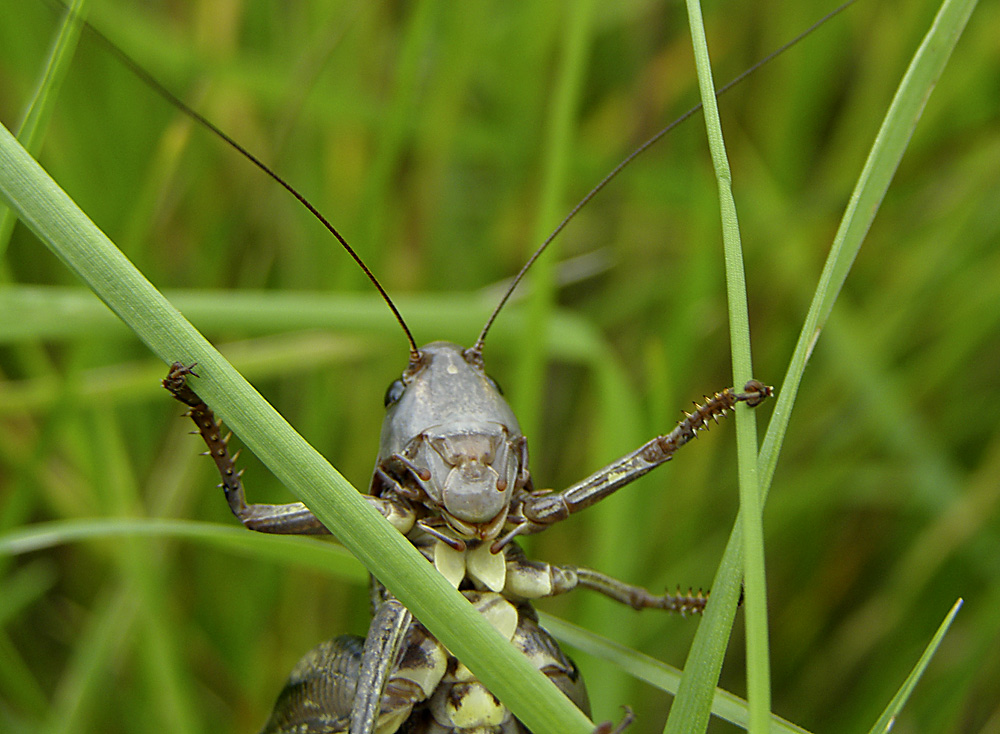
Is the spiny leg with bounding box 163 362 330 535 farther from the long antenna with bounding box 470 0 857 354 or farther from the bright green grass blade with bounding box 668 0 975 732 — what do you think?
the bright green grass blade with bounding box 668 0 975 732

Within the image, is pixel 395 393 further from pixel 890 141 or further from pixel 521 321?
pixel 890 141

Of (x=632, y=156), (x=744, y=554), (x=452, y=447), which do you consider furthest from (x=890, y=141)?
(x=452, y=447)

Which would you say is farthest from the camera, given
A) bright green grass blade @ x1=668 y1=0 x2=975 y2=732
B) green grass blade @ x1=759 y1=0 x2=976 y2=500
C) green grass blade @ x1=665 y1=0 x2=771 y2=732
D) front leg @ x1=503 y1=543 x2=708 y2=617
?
front leg @ x1=503 y1=543 x2=708 y2=617

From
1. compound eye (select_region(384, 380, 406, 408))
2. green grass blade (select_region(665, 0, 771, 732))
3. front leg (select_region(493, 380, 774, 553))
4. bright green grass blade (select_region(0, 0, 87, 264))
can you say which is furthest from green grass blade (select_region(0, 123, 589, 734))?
compound eye (select_region(384, 380, 406, 408))

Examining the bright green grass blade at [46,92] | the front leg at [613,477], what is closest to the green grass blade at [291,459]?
the bright green grass blade at [46,92]

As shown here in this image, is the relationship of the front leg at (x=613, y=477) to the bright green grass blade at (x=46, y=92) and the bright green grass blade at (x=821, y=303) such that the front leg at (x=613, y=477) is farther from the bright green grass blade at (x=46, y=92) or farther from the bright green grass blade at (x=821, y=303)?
the bright green grass blade at (x=46, y=92)
